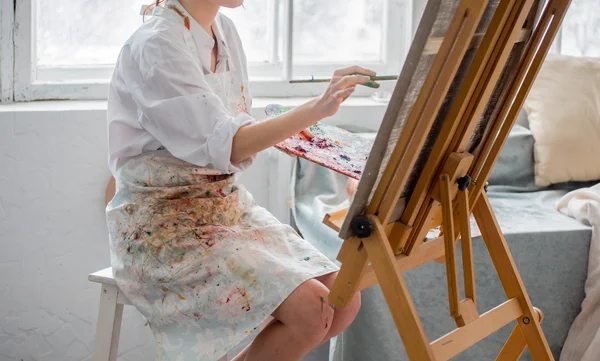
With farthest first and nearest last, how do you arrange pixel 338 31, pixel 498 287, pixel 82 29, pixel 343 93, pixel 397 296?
1. pixel 338 31
2. pixel 82 29
3. pixel 498 287
4. pixel 343 93
5. pixel 397 296

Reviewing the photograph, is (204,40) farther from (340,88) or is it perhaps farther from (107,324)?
(107,324)

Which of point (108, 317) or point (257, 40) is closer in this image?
point (108, 317)

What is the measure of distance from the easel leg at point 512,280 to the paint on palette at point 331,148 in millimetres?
273

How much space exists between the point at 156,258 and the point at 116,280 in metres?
0.12

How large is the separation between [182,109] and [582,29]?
2.01 metres

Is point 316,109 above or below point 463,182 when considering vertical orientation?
above

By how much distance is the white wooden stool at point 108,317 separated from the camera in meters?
1.71

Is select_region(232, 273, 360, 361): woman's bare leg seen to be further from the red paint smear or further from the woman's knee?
the red paint smear

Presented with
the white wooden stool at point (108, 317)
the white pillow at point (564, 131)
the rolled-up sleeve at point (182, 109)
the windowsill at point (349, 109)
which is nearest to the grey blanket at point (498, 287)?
the white pillow at point (564, 131)

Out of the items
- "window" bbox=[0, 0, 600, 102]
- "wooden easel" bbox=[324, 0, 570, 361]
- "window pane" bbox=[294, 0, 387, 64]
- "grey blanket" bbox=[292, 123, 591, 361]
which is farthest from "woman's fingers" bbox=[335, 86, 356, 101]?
"window pane" bbox=[294, 0, 387, 64]

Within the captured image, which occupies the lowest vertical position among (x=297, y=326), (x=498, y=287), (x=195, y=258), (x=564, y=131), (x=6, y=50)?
(x=498, y=287)

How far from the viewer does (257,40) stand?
8.94 feet

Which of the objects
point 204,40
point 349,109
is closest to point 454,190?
point 204,40

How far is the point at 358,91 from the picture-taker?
288 cm
